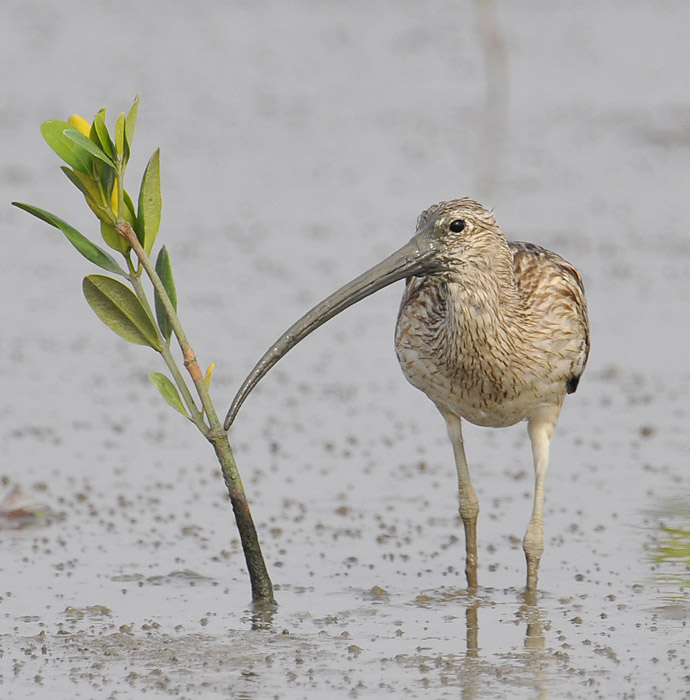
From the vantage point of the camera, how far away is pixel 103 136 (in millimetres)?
6547

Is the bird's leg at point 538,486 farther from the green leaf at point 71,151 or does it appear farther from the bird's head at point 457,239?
the green leaf at point 71,151

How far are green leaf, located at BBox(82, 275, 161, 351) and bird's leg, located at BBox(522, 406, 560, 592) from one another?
1.96 m

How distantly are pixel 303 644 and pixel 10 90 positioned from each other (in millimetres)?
15235

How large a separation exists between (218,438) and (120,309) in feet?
2.19

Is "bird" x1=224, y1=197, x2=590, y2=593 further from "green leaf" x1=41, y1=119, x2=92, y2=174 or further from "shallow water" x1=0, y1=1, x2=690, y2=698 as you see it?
"green leaf" x1=41, y1=119, x2=92, y2=174

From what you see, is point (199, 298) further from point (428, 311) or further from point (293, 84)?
point (293, 84)

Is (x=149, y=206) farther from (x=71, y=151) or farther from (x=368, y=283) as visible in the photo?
(x=368, y=283)

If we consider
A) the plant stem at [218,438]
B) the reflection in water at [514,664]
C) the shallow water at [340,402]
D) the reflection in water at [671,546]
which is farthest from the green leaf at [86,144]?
the reflection in water at [671,546]

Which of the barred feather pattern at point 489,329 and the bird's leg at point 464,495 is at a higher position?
the barred feather pattern at point 489,329

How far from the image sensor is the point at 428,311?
7.62 metres

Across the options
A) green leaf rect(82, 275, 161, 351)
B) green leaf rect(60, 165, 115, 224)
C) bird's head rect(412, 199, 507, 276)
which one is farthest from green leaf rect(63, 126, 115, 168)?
bird's head rect(412, 199, 507, 276)

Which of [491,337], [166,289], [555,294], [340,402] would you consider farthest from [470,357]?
[340,402]

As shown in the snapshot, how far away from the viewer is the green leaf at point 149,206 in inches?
266

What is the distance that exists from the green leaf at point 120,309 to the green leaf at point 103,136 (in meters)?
0.52
